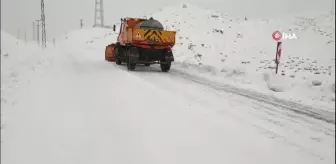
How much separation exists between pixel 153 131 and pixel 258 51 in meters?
20.5

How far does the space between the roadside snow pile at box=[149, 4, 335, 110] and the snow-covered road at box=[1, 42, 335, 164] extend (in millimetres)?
1048

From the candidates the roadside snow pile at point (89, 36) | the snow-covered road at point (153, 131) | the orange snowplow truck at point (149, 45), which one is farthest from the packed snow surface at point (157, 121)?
the roadside snow pile at point (89, 36)

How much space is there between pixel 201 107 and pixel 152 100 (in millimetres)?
1147

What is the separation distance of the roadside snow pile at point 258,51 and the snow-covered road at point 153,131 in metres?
1.05

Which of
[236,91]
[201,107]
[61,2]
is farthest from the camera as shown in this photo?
[236,91]

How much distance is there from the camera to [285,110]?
636cm

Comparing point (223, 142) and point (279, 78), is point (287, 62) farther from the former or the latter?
point (223, 142)

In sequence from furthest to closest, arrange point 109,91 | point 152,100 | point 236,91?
point 236,91 → point 109,91 → point 152,100

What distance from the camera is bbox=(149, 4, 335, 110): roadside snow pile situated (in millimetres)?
6084

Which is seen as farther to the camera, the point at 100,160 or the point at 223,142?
the point at 223,142

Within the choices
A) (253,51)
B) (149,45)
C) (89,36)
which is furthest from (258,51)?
(89,36)

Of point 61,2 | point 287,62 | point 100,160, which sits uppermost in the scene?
point 61,2

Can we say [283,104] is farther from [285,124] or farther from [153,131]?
[153,131]

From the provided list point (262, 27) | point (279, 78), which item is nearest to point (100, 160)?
point (279, 78)
